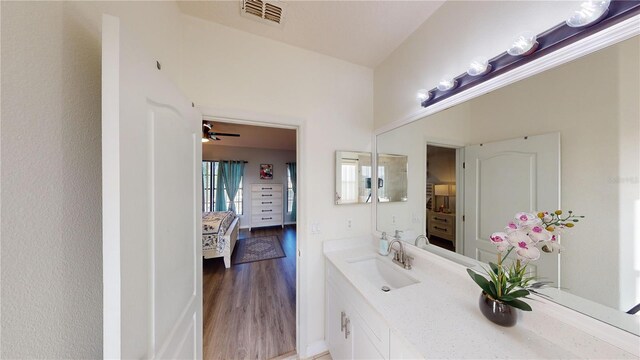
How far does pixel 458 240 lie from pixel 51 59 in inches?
71.2

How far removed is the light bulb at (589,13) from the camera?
2.15ft

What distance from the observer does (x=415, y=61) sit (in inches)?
Answer: 56.7

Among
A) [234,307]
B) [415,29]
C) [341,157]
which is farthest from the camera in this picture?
[234,307]

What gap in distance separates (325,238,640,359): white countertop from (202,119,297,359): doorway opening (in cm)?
130

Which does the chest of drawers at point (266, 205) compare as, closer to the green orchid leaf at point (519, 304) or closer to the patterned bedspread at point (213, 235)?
the patterned bedspread at point (213, 235)

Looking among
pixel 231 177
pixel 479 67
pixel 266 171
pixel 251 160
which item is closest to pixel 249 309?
pixel 479 67

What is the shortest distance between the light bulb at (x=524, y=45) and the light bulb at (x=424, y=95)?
440mm

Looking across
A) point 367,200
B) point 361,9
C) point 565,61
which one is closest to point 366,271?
point 367,200

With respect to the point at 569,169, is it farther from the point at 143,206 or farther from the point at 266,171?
the point at 266,171

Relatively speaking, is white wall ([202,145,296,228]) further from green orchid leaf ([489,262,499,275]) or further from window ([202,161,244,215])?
green orchid leaf ([489,262,499,275])

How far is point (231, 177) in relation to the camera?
17.8 feet

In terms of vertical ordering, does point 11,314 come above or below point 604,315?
above

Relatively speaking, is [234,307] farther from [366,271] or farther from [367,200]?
[367,200]

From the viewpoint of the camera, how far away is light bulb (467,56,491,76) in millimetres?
983
